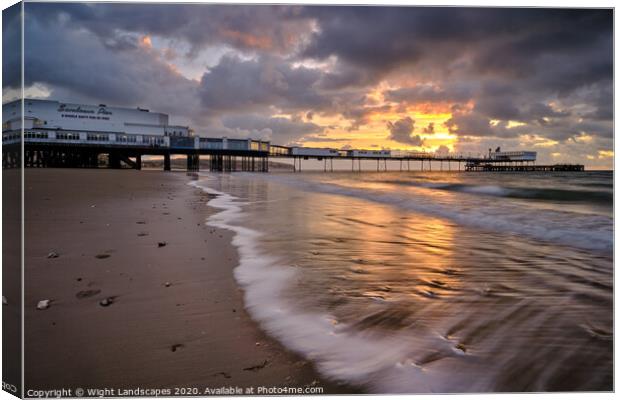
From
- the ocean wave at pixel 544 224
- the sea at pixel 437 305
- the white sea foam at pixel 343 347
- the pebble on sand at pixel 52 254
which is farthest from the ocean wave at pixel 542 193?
the pebble on sand at pixel 52 254

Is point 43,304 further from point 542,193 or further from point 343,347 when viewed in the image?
point 542,193

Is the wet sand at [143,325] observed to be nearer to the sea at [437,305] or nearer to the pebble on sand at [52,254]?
the pebble on sand at [52,254]

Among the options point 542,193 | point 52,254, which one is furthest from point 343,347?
point 542,193

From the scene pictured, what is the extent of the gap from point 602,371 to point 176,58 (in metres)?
3.03

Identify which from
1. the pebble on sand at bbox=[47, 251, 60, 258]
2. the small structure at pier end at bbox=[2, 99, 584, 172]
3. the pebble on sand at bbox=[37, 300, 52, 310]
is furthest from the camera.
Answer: the small structure at pier end at bbox=[2, 99, 584, 172]

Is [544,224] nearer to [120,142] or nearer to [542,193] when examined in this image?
[542,193]

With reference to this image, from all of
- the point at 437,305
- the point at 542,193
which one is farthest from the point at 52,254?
the point at 542,193

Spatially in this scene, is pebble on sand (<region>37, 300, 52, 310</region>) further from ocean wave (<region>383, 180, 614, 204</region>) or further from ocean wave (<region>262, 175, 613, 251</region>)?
ocean wave (<region>383, 180, 614, 204</region>)

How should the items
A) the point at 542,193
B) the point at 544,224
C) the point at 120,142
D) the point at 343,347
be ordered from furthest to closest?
1. the point at 120,142
2. the point at 542,193
3. the point at 544,224
4. the point at 343,347

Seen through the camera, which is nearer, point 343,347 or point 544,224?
point 343,347

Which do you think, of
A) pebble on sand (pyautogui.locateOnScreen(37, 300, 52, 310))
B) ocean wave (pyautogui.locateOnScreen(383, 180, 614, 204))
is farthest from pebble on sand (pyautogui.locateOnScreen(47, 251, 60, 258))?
ocean wave (pyautogui.locateOnScreen(383, 180, 614, 204))

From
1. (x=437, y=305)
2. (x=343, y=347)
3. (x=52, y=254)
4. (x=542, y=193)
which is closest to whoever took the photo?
(x=343, y=347)

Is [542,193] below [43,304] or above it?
above

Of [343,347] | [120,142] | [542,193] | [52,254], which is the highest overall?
[120,142]
